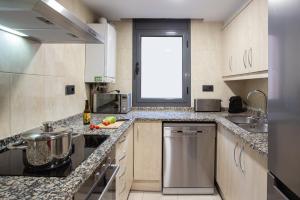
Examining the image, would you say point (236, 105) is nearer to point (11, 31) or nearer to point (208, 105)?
point (208, 105)

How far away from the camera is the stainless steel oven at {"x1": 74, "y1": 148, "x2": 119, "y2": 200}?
3.31 ft

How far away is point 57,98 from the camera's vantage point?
2152 millimetres

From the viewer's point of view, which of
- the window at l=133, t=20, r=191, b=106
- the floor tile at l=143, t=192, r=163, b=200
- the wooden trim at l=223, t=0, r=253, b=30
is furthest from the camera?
the window at l=133, t=20, r=191, b=106

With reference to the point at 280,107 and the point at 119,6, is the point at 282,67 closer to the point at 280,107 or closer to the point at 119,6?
the point at 280,107

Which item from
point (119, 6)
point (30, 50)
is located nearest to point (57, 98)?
point (30, 50)

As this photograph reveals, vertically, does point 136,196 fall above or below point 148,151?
below

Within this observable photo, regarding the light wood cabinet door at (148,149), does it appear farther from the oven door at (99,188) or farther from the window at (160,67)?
the oven door at (99,188)

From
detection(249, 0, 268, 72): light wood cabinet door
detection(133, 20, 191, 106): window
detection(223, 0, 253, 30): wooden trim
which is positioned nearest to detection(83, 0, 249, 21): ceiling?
detection(223, 0, 253, 30): wooden trim

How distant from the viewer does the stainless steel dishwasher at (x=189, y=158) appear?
8.96 feet

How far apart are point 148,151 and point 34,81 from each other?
148 cm

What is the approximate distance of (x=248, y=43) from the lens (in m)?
2.41

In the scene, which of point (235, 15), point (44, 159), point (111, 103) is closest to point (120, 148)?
point (44, 159)

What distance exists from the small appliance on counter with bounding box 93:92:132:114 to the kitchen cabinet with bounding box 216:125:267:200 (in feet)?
3.77

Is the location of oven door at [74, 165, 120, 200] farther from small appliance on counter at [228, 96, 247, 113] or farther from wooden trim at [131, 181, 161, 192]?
small appliance on counter at [228, 96, 247, 113]
